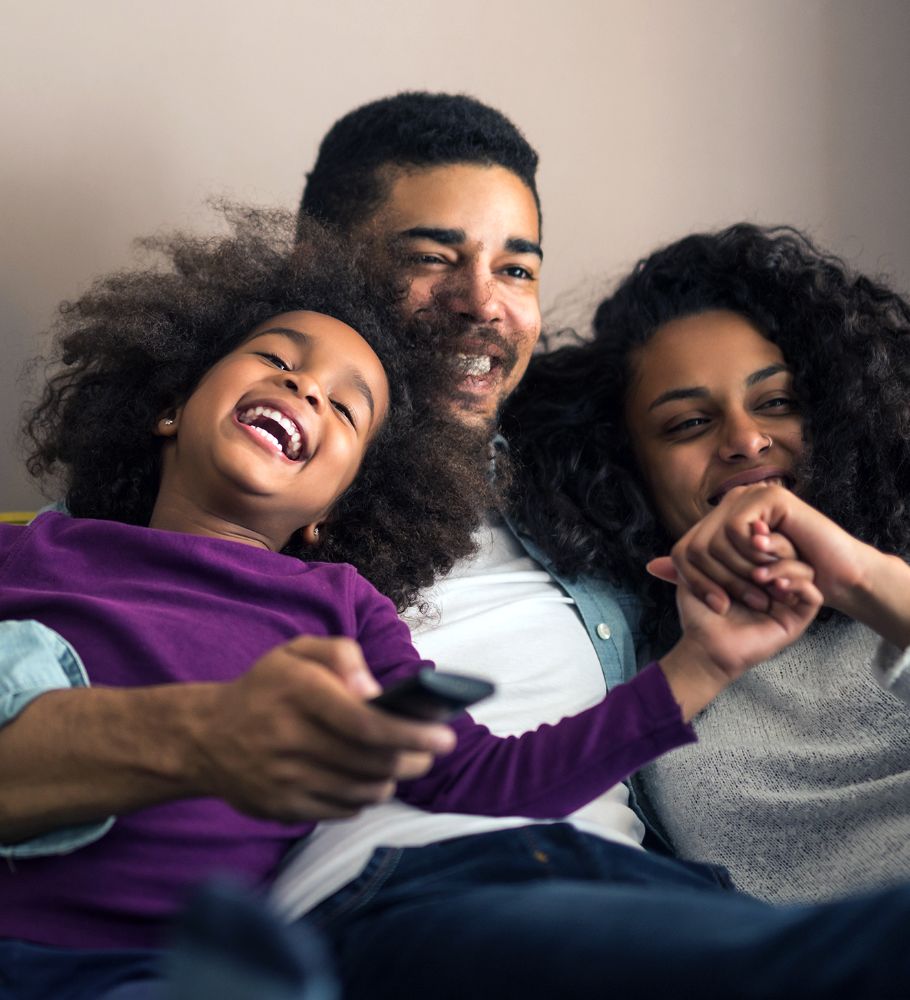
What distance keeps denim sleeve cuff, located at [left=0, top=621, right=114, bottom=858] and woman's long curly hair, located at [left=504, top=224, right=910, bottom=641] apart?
688 mm

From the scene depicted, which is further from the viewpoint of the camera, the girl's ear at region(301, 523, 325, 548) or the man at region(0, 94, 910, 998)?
the girl's ear at region(301, 523, 325, 548)

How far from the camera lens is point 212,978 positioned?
0.48 m

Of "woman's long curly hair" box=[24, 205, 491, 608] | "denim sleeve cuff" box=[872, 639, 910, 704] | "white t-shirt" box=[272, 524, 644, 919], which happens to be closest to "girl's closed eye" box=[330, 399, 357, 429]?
"woman's long curly hair" box=[24, 205, 491, 608]

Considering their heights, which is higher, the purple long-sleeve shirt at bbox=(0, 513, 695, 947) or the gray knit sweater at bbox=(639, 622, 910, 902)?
the purple long-sleeve shirt at bbox=(0, 513, 695, 947)

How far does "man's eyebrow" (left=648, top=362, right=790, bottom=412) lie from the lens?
4.73 feet

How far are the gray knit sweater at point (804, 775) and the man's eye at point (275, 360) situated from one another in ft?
2.07

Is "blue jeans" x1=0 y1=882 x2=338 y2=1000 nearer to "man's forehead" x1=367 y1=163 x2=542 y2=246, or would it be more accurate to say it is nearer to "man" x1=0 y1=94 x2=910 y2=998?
"man" x1=0 y1=94 x2=910 y2=998

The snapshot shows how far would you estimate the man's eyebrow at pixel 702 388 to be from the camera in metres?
1.44

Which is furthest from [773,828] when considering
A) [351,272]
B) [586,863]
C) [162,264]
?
[162,264]

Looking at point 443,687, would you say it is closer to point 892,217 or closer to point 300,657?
point 300,657

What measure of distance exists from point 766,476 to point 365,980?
88cm

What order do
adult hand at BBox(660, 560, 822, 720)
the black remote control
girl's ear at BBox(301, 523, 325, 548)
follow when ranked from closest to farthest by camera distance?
the black remote control
adult hand at BBox(660, 560, 822, 720)
girl's ear at BBox(301, 523, 325, 548)

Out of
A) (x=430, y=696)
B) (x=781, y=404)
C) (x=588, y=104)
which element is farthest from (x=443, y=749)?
(x=588, y=104)

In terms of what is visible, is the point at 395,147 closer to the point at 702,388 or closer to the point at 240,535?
the point at 702,388
